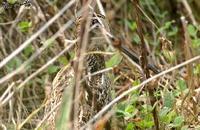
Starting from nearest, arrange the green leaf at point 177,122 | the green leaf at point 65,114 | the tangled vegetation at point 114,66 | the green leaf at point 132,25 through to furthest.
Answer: the green leaf at point 65,114
the tangled vegetation at point 114,66
the green leaf at point 177,122
the green leaf at point 132,25

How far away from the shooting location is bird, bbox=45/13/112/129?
1.19m

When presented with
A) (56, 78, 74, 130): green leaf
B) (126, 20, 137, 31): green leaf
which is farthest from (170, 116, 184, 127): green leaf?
(126, 20, 137, 31): green leaf

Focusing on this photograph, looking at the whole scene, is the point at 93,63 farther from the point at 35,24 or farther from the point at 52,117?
the point at 35,24

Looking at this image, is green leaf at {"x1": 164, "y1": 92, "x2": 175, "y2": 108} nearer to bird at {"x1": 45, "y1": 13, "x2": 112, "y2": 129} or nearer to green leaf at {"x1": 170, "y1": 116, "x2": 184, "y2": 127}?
green leaf at {"x1": 170, "y1": 116, "x2": 184, "y2": 127}

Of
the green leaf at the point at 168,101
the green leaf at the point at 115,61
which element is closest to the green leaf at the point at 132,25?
the green leaf at the point at 168,101

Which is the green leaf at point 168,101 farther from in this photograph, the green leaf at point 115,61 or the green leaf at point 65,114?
the green leaf at point 65,114

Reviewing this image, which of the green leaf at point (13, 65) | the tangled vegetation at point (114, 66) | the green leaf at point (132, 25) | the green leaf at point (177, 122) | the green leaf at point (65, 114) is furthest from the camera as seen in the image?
the green leaf at point (132, 25)

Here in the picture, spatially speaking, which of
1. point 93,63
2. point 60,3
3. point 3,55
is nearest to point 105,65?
point 93,63

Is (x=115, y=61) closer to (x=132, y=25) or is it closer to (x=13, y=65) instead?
(x=13, y=65)

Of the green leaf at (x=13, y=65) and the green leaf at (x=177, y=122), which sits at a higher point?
the green leaf at (x=13, y=65)

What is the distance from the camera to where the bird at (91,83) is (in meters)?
1.19

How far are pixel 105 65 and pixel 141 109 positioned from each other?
9.3 inches

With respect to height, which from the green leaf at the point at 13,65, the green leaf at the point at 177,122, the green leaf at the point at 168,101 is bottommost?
the green leaf at the point at 177,122

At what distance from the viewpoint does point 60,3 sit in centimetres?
237
